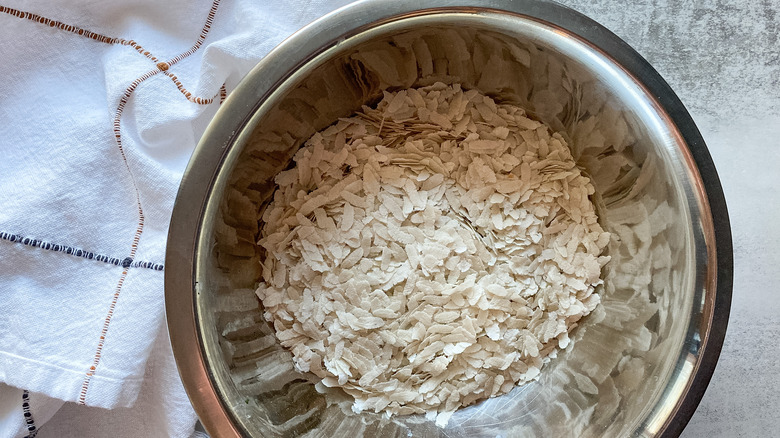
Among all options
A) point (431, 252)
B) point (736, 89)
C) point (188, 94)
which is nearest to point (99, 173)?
point (188, 94)

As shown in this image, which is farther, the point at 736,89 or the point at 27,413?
the point at 736,89

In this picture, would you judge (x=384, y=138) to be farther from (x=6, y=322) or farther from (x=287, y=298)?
(x=6, y=322)

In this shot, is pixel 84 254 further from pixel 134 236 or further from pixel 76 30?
pixel 76 30

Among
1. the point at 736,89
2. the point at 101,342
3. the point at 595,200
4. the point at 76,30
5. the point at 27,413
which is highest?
the point at 736,89

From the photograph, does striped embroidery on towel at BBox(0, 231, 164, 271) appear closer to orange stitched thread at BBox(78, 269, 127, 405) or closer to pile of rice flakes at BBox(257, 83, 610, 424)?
orange stitched thread at BBox(78, 269, 127, 405)

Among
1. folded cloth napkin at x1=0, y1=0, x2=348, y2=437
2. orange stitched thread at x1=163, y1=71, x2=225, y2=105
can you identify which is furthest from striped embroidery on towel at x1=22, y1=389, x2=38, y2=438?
orange stitched thread at x1=163, y1=71, x2=225, y2=105

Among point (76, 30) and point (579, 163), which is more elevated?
point (579, 163)

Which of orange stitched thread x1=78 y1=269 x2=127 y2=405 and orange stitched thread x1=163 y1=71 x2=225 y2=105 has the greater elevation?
orange stitched thread x1=163 y1=71 x2=225 y2=105
